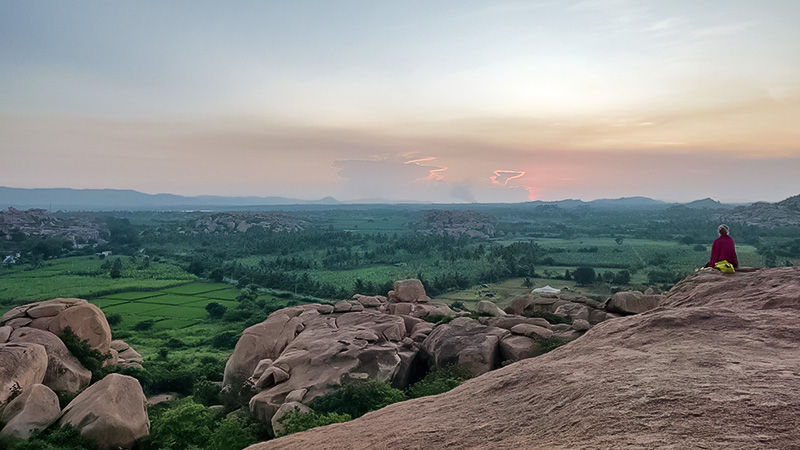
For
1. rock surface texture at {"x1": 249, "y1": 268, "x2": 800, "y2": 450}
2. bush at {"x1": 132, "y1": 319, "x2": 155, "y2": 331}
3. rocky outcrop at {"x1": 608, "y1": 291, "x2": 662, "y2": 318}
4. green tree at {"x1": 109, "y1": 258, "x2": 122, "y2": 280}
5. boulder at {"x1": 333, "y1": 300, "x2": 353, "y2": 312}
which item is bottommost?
bush at {"x1": 132, "y1": 319, "x2": 155, "y2": 331}

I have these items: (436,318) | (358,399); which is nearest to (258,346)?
(358,399)

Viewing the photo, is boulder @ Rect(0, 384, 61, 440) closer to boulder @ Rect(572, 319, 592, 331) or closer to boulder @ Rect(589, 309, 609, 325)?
boulder @ Rect(572, 319, 592, 331)

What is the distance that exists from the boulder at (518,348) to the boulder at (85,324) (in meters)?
22.4

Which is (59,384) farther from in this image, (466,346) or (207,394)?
(466,346)

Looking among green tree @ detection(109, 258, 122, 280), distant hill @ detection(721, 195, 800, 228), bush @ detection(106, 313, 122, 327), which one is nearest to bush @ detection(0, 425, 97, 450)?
bush @ detection(106, 313, 122, 327)

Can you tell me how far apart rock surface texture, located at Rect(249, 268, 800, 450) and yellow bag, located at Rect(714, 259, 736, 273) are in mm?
1604

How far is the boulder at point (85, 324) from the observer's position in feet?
76.8

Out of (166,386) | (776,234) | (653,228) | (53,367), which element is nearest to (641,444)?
(53,367)

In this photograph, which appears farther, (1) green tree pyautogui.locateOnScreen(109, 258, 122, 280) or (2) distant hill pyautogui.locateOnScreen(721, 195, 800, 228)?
(2) distant hill pyautogui.locateOnScreen(721, 195, 800, 228)

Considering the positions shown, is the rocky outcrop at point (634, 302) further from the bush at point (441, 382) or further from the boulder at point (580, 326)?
the bush at point (441, 382)

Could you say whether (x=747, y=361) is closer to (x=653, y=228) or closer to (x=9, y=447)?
(x=9, y=447)

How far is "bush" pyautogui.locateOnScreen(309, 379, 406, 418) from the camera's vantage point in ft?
46.4

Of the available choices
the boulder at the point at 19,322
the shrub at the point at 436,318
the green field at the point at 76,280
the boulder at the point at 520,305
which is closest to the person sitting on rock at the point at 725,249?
the boulder at the point at 520,305

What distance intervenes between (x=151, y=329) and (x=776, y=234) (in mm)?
119835
